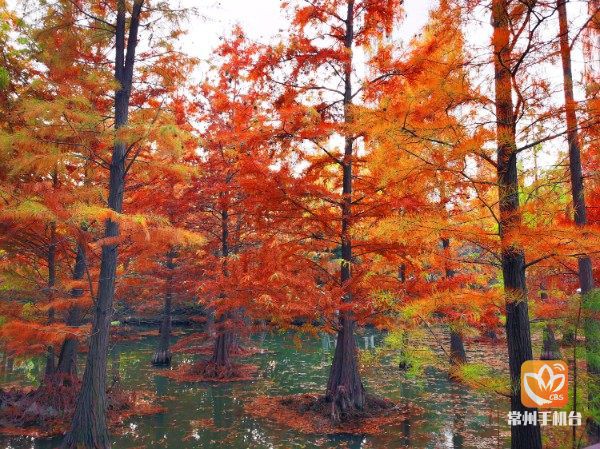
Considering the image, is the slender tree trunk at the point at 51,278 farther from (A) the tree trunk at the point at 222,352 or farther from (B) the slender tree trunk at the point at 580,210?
(B) the slender tree trunk at the point at 580,210

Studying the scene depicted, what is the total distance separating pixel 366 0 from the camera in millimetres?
12000

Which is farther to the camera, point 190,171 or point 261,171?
point 261,171

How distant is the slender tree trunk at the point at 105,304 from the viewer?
826cm

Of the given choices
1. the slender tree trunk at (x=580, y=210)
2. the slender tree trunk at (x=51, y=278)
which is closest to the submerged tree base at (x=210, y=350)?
the slender tree trunk at (x=51, y=278)

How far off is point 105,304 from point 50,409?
4.96 m

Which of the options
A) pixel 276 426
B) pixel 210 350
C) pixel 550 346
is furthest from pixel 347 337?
pixel 210 350

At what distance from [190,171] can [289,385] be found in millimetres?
10454

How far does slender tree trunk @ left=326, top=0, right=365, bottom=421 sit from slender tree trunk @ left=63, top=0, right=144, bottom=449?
17.3 ft

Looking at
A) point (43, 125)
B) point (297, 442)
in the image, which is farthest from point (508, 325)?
point (43, 125)

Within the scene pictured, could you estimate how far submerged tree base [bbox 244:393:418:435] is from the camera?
35.6 ft

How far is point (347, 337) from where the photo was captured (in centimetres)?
1192

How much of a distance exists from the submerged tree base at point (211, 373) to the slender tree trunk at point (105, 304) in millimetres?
9178

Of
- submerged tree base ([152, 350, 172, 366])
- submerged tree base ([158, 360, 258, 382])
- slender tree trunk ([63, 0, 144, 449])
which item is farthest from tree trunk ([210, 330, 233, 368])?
slender tree trunk ([63, 0, 144, 449])

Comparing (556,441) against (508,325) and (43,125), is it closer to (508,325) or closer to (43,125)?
(508,325)
